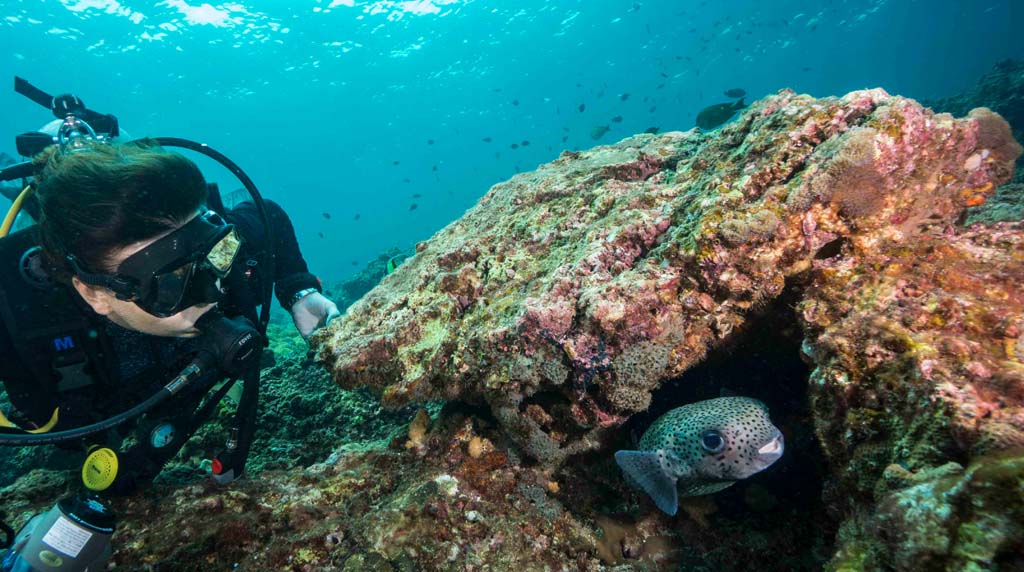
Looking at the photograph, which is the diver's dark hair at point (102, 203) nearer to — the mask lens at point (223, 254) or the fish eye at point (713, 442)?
the mask lens at point (223, 254)

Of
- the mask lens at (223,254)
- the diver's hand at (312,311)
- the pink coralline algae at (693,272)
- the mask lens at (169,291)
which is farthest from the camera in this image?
the diver's hand at (312,311)

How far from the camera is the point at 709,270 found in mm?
2156

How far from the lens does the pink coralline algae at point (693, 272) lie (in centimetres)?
208

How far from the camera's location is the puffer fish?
6.57 feet

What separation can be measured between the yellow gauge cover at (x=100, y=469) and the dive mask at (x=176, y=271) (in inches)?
34.3

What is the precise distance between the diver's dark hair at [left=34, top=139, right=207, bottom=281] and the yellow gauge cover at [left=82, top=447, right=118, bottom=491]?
1126 mm

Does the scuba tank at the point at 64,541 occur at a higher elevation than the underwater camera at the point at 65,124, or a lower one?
lower

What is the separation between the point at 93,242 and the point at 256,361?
3.87ft

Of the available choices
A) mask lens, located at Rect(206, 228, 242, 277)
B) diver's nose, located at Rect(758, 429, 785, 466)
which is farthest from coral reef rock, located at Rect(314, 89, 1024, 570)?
mask lens, located at Rect(206, 228, 242, 277)

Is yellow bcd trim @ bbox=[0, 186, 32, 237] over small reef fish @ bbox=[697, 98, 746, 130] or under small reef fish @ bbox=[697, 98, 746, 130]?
over

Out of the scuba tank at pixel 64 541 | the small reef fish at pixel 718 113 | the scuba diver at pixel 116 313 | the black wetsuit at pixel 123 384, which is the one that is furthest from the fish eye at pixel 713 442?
the small reef fish at pixel 718 113

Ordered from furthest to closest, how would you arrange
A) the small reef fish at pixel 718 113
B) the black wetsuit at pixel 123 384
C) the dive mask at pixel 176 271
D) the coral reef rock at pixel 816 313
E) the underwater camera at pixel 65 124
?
the small reef fish at pixel 718 113
the underwater camera at pixel 65 124
the black wetsuit at pixel 123 384
the dive mask at pixel 176 271
the coral reef rock at pixel 816 313

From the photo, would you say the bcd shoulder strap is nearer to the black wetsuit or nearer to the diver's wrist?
the black wetsuit

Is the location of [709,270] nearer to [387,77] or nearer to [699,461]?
[699,461]
